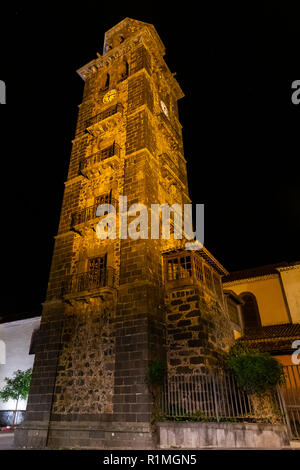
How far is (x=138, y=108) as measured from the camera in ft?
55.8

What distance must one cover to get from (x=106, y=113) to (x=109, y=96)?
2127 mm

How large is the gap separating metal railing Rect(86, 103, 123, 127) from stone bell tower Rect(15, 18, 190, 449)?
7cm

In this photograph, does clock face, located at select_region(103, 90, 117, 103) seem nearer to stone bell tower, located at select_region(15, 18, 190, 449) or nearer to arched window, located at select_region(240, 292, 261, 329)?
stone bell tower, located at select_region(15, 18, 190, 449)

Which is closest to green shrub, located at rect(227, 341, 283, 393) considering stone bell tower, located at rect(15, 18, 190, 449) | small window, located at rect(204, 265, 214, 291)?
stone bell tower, located at rect(15, 18, 190, 449)

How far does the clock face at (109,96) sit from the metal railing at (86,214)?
8293 millimetres

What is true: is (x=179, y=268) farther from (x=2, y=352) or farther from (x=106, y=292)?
(x=2, y=352)

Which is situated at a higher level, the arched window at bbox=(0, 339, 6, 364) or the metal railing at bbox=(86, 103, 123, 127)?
the metal railing at bbox=(86, 103, 123, 127)

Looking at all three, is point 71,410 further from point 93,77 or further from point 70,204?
point 93,77

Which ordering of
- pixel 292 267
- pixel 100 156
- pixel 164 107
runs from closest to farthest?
pixel 100 156 → pixel 292 267 → pixel 164 107

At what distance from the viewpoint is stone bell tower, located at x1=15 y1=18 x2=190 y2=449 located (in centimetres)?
1047

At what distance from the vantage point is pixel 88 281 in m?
13.1

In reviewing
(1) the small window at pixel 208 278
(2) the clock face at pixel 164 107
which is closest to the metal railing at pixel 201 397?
(1) the small window at pixel 208 278

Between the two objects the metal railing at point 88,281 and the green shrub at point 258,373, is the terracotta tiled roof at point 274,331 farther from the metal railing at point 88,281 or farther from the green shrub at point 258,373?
the metal railing at point 88,281

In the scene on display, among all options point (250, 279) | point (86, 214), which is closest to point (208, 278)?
point (86, 214)
